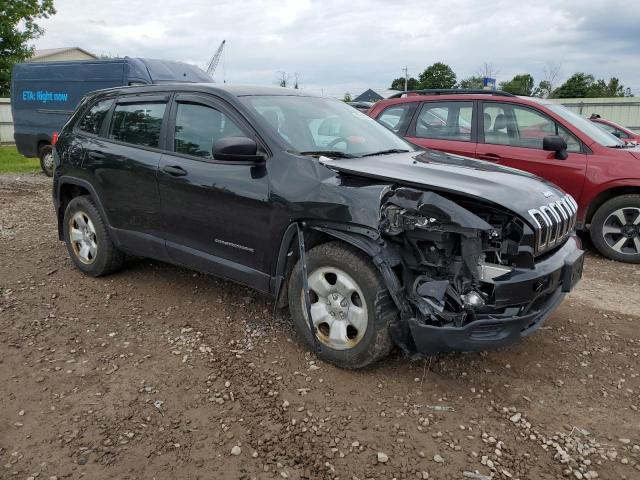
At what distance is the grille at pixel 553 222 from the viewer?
10.00 feet

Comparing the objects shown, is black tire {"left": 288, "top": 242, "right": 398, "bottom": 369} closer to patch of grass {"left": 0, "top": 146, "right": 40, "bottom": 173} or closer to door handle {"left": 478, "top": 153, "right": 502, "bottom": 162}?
door handle {"left": 478, "top": 153, "right": 502, "bottom": 162}

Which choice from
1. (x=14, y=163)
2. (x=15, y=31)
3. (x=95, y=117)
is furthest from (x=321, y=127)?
(x=15, y=31)

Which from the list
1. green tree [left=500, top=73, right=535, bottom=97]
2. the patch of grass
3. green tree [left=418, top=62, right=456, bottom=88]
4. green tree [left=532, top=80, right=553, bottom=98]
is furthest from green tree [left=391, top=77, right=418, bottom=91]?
the patch of grass

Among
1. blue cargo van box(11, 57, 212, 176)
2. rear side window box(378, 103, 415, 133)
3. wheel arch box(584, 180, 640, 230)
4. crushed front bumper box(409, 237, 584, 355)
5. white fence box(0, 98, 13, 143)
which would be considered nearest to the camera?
crushed front bumper box(409, 237, 584, 355)

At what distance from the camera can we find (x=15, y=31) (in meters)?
26.9

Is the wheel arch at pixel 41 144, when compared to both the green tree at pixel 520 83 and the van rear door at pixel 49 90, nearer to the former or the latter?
the van rear door at pixel 49 90

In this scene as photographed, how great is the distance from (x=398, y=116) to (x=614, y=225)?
2963mm

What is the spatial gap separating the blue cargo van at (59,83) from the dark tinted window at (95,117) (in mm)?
5983

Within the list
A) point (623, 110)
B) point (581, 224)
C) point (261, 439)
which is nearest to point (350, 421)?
point (261, 439)

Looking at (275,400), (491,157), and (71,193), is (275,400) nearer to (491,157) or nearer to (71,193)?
(71,193)

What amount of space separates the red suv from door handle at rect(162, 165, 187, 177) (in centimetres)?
372

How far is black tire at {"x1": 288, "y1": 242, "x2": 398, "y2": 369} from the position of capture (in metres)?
3.08

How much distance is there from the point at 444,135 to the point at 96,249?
4317 millimetres

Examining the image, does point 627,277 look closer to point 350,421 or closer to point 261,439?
point 350,421
